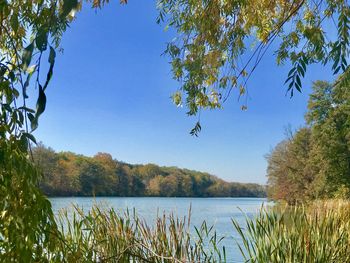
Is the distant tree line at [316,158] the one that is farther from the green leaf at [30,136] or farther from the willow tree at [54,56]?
the green leaf at [30,136]

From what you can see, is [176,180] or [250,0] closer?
[250,0]

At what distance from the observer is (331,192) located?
2836 centimetres

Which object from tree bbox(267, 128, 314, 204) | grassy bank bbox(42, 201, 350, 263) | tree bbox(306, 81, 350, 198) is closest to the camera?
grassy bank bbox(42, 201, 350, 263)

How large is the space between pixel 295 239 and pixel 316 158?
2738 centimetres

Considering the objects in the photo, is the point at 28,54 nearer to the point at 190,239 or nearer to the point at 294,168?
the point at 190,239

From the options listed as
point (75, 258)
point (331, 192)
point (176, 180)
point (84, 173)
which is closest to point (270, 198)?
point (331, 192)

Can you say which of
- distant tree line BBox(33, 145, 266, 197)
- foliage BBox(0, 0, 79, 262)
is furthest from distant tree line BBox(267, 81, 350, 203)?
foliage BBox(0, 0, 79, 262)

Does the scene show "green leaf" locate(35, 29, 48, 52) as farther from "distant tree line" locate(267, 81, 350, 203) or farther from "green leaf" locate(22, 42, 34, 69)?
"distant tree line" locate(267, 81, 350, 203)

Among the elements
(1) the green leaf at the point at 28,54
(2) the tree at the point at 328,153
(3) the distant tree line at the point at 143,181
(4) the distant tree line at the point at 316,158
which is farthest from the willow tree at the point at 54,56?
(3) the distant tree line at the point at 143,181

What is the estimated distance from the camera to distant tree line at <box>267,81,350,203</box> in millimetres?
26859

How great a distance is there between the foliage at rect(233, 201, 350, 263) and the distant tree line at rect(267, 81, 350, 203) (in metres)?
19.5

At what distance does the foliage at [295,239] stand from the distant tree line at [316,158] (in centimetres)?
1954

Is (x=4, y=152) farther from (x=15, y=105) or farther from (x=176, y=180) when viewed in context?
(x=176, y=180)

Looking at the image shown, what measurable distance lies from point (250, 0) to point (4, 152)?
3.05m
